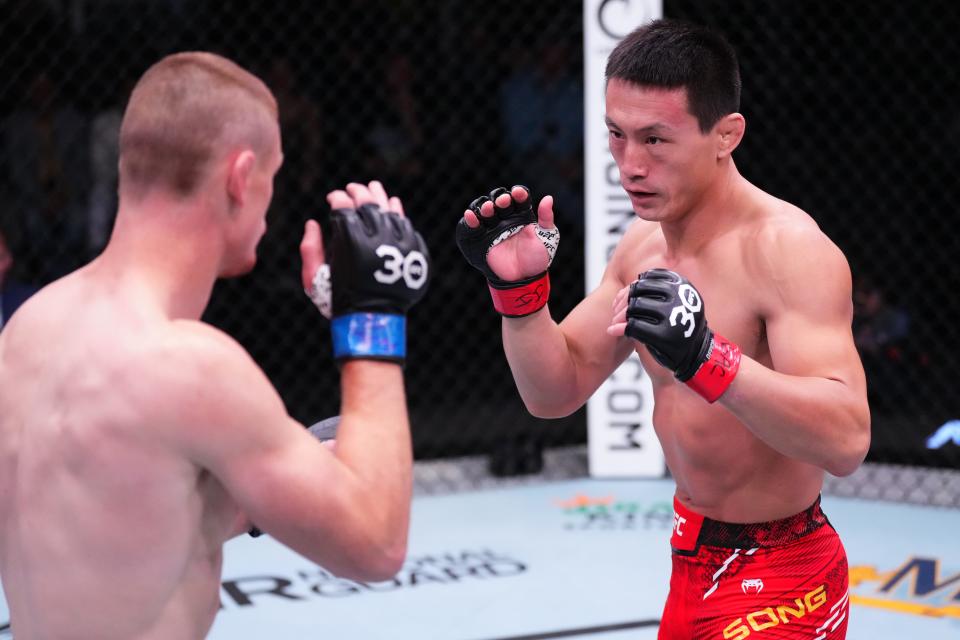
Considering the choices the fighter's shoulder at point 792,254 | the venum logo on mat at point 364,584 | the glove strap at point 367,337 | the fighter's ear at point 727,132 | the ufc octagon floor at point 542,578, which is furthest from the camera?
the venum logo on mat at point 364,584

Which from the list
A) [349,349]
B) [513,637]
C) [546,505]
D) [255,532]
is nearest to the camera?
[349,349]

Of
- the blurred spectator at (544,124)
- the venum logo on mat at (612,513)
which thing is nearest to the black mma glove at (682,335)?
the venum logo on mat at (612,513)

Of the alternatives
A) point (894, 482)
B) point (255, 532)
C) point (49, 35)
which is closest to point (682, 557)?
point (255, 532)

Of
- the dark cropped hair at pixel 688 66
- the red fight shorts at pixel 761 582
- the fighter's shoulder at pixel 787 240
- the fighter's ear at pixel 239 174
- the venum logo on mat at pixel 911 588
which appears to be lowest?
the venum logo on mat at pixel 911 588

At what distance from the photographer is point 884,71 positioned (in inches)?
177

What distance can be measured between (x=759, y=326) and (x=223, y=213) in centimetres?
85

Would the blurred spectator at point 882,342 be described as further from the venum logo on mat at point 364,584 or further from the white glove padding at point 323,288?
the white glove padding at point 323,288

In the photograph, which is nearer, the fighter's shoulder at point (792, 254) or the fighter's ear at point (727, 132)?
the fighter's shoulder at point (792, 254)

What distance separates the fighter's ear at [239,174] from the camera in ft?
3.86

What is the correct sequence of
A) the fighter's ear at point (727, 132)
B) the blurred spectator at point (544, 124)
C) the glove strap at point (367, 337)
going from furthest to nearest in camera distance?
the blurred spectator at point (544, 124), the fighter's ear at point (727, 132), the glove strap at point (367, 337)

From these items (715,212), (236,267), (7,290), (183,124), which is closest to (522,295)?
(715,212)

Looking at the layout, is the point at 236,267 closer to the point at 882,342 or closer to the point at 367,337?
the point at 367,337

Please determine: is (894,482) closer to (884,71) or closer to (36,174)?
(884,71)

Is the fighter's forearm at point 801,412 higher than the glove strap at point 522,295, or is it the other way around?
the glove strap at point 522,295
